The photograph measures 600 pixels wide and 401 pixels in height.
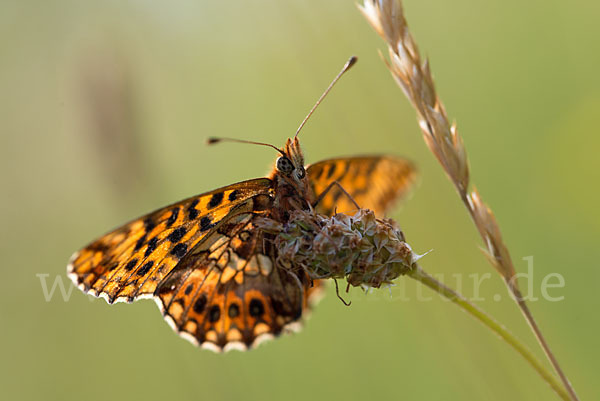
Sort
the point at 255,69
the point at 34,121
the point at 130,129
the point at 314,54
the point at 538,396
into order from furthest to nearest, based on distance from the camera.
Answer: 1. the point at 34,121
2. the point at 255,69
3. the point at 314,54
4. the point at 130,129
5. the point at 538,396

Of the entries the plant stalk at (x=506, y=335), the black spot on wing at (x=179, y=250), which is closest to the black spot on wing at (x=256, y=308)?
the black spot on wing at (x=179, y=250)

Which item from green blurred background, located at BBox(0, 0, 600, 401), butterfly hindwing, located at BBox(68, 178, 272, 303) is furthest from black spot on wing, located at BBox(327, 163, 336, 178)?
green blurred background, located at BBox(0, 0, 600, 401)

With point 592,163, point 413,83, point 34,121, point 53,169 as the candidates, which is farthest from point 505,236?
point 34,121

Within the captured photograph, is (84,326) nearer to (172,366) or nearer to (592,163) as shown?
(172,366)

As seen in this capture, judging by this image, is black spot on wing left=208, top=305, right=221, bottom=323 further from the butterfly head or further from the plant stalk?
the plant stalk

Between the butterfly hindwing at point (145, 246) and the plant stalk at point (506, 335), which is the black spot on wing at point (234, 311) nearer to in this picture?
the butterfly hindwing at point (145, 246)
